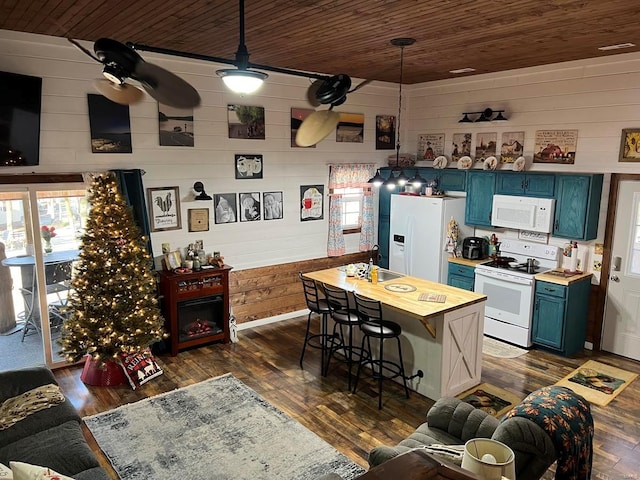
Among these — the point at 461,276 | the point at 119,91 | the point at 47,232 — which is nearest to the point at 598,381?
the point at 461,276

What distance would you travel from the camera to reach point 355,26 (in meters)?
4.10

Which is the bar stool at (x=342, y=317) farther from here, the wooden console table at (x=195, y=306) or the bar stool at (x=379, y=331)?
the wooden console table at (x=195, y=306)

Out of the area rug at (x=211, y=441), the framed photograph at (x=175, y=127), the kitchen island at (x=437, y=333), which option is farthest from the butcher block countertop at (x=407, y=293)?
the framed photograph at (x=175, y=127)

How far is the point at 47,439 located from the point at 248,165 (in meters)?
3.97

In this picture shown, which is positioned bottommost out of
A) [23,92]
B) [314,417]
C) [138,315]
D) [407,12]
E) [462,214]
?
[314,417]

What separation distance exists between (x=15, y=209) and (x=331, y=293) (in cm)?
331

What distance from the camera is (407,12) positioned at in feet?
12.1

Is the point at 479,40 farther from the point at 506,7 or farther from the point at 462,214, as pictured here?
A: the point at 462,214

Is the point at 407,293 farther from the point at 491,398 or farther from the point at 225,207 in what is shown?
the point at 225,207

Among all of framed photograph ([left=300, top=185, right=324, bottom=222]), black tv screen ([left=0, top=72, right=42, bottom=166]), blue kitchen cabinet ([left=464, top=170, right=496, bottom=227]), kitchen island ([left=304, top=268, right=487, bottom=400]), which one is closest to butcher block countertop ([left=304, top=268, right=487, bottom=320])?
kitchen island ([left=304, top=268, right=487, bottom=400])

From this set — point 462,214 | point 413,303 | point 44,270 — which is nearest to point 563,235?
point 462,214

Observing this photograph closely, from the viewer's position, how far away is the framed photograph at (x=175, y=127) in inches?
218

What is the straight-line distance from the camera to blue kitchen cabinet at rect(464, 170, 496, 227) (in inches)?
255

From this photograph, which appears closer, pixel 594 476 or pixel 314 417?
pixel 594 476
